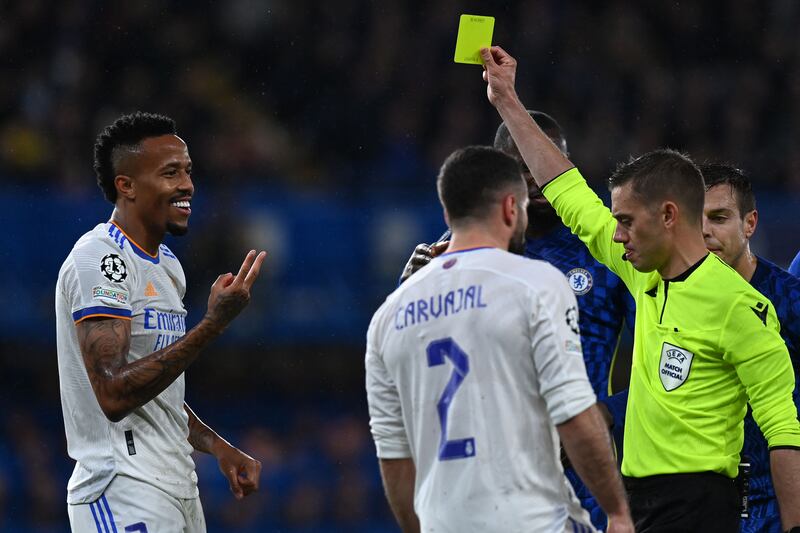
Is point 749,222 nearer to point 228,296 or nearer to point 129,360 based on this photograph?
point 228,296

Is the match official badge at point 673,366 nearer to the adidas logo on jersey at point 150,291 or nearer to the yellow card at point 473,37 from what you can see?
the yellow card at point 473,37

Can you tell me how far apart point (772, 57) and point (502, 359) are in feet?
42.7

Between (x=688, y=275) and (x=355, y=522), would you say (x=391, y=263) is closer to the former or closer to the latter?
(x=355, y=522)

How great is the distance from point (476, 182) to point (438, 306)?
0.41 meters

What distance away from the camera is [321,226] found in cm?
1223

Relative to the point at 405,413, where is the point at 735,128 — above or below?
above

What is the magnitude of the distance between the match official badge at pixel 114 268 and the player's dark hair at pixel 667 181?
1853 millimetres

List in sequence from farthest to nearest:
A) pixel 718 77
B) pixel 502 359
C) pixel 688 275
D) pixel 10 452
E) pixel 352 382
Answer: pixel 718 77, pixel 352 382, pixel 10 452, pixel 688 275, pixel 502 359

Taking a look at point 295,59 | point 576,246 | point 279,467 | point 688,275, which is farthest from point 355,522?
point 688,275

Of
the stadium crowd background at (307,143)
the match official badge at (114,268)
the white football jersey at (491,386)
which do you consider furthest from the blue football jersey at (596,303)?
the stadium crowd background at (307,143)

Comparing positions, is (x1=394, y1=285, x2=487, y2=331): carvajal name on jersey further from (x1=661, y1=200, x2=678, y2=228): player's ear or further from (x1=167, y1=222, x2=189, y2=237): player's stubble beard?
(x1=167, y1=222, x2=189, y2=237): player's stubble beard

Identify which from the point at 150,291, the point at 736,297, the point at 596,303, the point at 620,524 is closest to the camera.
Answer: the point at 620,524

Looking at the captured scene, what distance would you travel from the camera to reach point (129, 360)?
4.73 meters

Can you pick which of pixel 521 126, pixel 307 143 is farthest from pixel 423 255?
pixel 307 143
